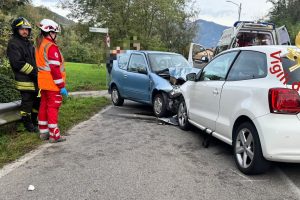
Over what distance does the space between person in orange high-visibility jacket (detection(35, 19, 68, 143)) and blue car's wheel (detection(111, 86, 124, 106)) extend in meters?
4.63

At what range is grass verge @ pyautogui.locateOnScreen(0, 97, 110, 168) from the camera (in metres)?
5.75

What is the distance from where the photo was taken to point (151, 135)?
7.21 metres

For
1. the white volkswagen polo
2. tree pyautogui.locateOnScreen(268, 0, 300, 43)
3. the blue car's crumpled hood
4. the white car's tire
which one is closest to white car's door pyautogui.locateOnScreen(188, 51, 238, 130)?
the white volkswagen polo

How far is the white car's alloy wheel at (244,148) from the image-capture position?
4844mm

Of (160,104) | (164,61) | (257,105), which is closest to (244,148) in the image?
(257,105)

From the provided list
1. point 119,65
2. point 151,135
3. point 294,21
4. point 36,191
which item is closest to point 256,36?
point 119,65

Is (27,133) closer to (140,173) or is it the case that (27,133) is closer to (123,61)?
(140,173)

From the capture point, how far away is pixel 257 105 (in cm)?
464

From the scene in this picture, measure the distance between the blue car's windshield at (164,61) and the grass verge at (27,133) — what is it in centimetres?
201

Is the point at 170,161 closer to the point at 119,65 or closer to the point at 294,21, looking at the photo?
the point at 119,65

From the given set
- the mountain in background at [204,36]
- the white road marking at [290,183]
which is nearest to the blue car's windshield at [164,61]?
the white road marking at [290,183]

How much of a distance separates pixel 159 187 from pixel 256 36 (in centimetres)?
1028

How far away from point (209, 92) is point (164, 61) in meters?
3.98

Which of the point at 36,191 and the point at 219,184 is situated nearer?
the point at 36,191
